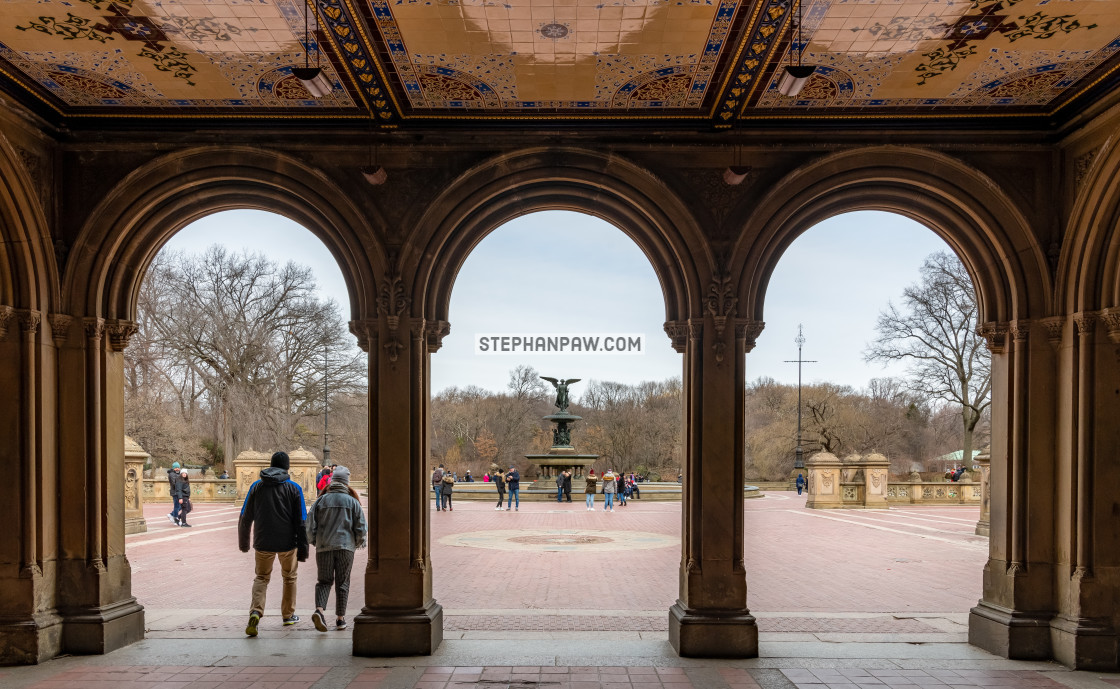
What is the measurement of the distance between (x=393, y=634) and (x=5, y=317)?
4.43 meters

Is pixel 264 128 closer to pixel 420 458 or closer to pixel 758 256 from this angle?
pixel 420 458

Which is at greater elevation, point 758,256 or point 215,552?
point 758,256

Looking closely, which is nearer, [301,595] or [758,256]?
[758,256]

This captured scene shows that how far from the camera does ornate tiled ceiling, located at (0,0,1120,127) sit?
549 centimetres

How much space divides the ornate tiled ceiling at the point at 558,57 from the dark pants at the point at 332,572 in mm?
4137

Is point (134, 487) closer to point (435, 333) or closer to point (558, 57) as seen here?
point (435, 333)

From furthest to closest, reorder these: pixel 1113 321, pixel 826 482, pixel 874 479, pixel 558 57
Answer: pixel 874 479 → pixel 826 482 → pixel 1113 321 → pixel 558 57

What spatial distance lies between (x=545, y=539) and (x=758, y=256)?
387 inches

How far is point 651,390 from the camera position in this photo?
219ft

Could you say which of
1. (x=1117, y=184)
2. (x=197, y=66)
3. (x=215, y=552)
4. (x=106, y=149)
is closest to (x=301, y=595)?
(x=215, y=552)

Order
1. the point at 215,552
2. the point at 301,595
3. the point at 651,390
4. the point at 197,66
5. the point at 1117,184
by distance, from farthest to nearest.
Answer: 1. the point at 651,390
2. the point at 215,552
3. the point at 301,595
4. the point at 1117,184
5. the point at 197,66

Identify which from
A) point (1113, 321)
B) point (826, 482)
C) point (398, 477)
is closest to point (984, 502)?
point (826, 482)

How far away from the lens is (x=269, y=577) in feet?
24.8

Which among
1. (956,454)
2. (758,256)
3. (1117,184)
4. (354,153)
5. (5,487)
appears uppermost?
(354,153)
